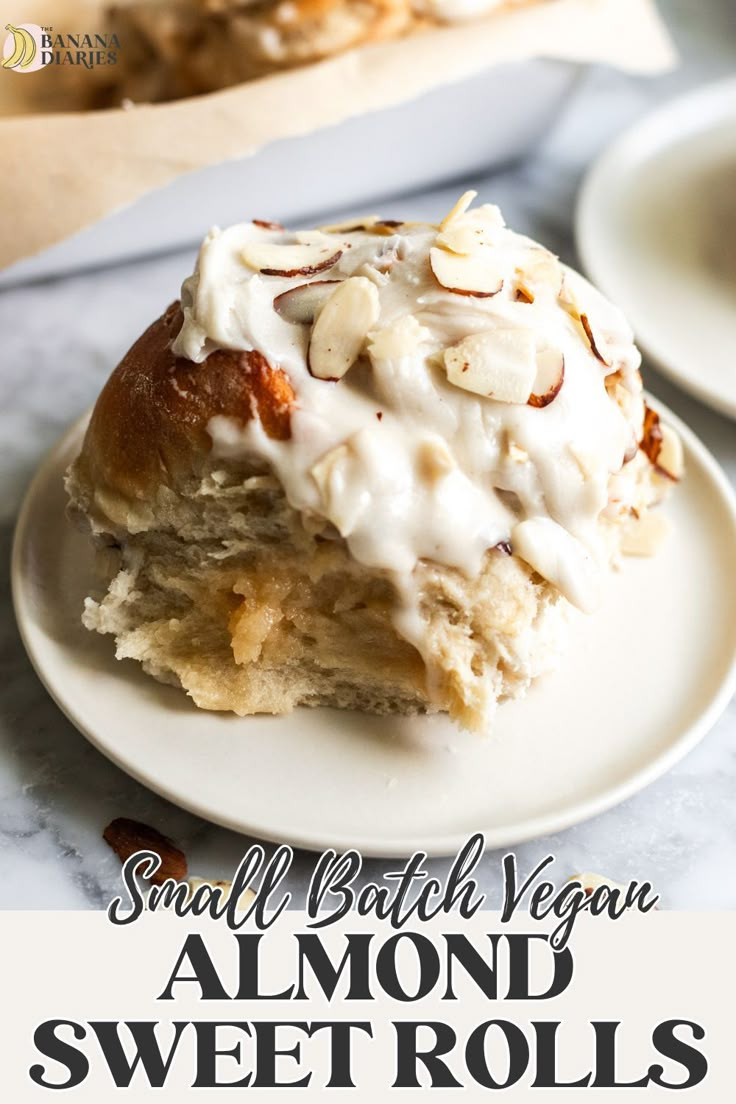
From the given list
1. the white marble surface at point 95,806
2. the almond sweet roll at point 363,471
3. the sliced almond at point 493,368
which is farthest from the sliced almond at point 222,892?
the sliced almond at point 493,368

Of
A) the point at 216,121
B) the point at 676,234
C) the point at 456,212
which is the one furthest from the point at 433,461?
the point at 676,234

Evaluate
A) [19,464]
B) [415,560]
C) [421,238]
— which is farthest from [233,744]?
[19,464]

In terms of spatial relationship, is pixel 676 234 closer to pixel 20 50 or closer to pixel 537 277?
pixel 537 277

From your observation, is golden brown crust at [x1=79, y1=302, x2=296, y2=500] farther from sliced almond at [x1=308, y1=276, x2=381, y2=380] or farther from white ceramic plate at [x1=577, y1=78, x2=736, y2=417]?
white ceramic plate at [x1=577, y1=78, x2=736, y2=417]

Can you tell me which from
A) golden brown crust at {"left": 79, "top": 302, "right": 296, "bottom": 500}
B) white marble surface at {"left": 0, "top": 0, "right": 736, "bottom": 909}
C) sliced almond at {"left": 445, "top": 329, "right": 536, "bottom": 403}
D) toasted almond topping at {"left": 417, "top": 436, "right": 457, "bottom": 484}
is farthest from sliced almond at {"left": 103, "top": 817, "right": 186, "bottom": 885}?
sliced almond at {"left": 445, "top": 329, "right": 536, "bottom": 403}

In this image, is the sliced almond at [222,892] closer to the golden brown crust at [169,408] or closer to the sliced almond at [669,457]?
the golden brown crust at [169,408]

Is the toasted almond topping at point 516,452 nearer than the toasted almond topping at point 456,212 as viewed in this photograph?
Yes

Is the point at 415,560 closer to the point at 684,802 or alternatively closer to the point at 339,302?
the point at 339,302
